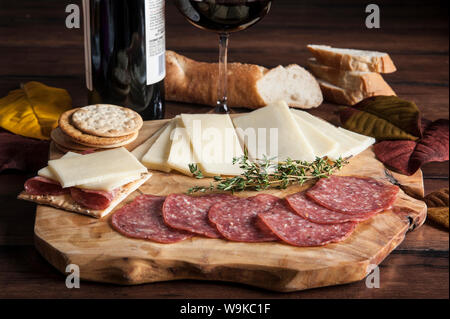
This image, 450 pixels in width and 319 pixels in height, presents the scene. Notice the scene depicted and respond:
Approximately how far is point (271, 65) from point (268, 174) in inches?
43.3

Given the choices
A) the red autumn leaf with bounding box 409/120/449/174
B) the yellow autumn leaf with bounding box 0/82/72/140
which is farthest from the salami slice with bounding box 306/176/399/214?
the yellow autumn leaf with bounding box 0/82/72/140

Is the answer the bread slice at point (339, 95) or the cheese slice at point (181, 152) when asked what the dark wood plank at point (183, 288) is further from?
the bread slice at point (339, 95)

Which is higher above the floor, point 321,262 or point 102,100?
point 102,100

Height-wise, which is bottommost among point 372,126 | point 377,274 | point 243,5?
point 377,274

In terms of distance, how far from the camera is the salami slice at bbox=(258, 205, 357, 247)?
1.47 metres

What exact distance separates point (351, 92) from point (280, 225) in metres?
1.01

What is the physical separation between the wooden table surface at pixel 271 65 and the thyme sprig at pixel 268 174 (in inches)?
12.1

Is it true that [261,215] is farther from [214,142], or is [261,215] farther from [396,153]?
[396,153]

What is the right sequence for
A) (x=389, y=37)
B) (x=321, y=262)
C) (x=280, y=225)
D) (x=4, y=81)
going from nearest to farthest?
(x=321, y=262) → (x=280, y=225) → (x=4, y=81) → (x=389, y=37)

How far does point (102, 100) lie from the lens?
6.72 feet

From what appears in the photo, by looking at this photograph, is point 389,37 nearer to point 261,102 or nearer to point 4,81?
point 261,102

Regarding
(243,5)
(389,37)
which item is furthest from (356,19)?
(243,5)

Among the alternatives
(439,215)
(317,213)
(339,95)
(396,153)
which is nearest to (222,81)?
(339,95)

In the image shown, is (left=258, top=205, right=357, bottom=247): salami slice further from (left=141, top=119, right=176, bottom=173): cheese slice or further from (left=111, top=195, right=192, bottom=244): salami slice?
(left=141, top=119, right=176, bottom=173): cheese slice
